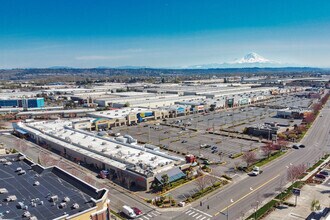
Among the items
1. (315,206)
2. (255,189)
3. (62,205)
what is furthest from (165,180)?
(315,206)

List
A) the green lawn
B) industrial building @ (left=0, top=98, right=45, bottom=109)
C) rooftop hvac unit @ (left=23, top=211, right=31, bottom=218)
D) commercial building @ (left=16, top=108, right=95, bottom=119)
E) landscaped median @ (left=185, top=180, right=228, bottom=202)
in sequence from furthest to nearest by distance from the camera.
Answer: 1. industrial building @ (left=0, top=98, right=45, bottom=109)
2. commercial building @ (left=16, top=108, right=95, bottom=119)
3. the green lawn
4. landscaped median @ (left=185, top=180, right=228, bottom=202)
5. rooftop hvac unit @ (left=23, top=211, right=31, bottom=218)

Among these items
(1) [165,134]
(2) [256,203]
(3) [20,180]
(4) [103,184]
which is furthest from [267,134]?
(3) [20,180]

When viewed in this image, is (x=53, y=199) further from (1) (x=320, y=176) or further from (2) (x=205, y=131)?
(2) (x=205, y=131)

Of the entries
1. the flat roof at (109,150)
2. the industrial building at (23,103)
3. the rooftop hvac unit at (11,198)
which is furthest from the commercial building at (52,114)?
the rooftop hvac unit at (11,198)

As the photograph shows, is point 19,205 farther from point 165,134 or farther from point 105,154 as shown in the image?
point 165,134

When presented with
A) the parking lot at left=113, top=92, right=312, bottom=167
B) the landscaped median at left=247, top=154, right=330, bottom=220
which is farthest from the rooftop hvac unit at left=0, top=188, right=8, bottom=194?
the parking lot at left=113, top=92, right=312, bottom=167

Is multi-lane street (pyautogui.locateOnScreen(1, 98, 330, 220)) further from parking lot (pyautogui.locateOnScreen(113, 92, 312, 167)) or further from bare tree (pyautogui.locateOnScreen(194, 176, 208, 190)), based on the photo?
parking lot (pyautogui.locateOnScreen(113, 92, 312, 167))

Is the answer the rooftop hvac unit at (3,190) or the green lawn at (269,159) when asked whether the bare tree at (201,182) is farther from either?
the rooftop hvac unit at (3,190)
